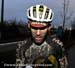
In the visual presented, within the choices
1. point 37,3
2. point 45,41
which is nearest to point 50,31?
point 45,41

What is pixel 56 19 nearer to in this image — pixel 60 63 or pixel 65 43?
pixel 65 43

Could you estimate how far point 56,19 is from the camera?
146 inches

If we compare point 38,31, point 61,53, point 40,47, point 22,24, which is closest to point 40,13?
point 38,31

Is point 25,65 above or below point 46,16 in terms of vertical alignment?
below

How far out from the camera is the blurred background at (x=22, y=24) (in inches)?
146

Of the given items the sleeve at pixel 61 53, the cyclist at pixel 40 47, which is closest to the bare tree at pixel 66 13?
the cyclist at pixel 40 47

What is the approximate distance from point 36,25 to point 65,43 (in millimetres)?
572

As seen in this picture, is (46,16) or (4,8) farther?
(4,8)

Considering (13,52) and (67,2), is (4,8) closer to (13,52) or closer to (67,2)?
(13,52)

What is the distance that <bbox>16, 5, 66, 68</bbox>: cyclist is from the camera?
3638 millimetres

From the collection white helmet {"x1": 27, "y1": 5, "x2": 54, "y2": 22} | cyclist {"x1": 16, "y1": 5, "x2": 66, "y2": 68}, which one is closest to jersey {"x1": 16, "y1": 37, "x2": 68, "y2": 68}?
cyclist {"x1": 16, "y1": 5, "x2": 66, "y2": 68}

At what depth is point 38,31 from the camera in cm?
363

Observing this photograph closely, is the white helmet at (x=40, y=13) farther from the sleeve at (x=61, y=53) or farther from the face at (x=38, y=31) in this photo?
Result: the sleeve at (x=61, y=53)

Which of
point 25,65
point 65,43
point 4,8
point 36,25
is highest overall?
point 4,8
